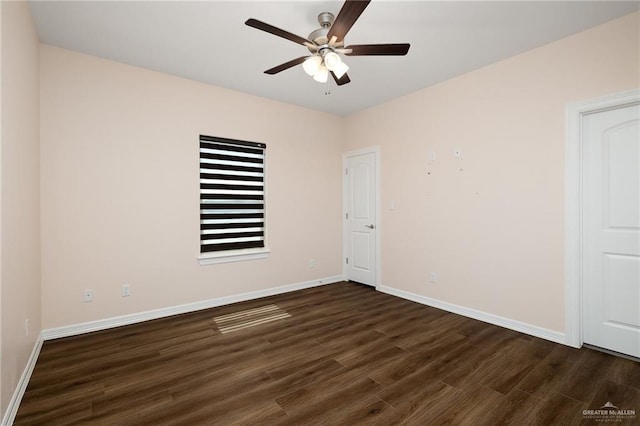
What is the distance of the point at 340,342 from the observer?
2857mm

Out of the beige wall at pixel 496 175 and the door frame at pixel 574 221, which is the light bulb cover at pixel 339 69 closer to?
the beige wall at pixel 496 175

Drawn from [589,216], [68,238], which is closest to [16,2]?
[68,238]

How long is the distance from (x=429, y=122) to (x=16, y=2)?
153 inches

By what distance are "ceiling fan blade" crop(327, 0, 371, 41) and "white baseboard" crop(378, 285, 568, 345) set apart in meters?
3.14

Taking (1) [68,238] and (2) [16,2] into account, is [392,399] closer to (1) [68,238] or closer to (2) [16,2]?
(1) [68,238]

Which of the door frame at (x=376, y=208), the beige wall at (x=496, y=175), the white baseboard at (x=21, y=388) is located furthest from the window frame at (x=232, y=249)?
the beige wall at (x=496, y=175)

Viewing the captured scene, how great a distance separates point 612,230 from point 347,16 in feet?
9.13

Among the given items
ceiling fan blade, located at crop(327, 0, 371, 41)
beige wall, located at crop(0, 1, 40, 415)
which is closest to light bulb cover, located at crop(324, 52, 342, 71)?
ceiling fan blade, located at crop(327, 0, 371, 41)

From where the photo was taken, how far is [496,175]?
10.6ft

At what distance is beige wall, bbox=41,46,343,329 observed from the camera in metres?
2.94

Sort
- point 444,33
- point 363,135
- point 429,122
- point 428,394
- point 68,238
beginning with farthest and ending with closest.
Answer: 1. point 363,135
2. point 429,122
3. point 68,238
4. point 444,33
5. point 428,394

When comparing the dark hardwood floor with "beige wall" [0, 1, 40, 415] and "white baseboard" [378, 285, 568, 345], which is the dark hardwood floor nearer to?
"white baseboard" [378, 285, 568, 345]

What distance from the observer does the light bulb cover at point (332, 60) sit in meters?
2.23

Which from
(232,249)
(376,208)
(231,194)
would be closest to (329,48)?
(231,194)
